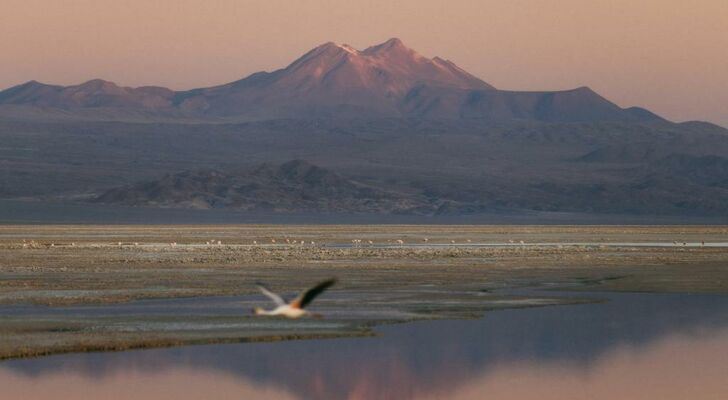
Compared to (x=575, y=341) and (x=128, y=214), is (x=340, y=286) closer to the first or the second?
(x=575, y=341)

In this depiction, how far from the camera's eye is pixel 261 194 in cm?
19138

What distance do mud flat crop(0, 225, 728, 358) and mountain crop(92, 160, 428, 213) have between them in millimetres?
106703

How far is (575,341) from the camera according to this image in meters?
30.9

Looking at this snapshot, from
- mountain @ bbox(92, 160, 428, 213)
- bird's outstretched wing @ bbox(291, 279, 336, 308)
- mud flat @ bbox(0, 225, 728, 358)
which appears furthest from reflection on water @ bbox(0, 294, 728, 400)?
mountain @ bbox(92, 160, 428, 213)

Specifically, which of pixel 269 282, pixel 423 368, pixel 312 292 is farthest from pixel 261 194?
pixel 312 292

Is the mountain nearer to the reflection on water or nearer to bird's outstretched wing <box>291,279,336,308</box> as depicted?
the reflection on water

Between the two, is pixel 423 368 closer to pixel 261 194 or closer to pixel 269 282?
pixel 269 282

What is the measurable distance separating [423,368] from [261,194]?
165 m

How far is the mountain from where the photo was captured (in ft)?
608

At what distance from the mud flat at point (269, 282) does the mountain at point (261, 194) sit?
10670 cm

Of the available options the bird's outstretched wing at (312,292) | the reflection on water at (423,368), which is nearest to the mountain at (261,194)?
the reflection on water at (423,368)

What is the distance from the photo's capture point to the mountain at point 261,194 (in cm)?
18525

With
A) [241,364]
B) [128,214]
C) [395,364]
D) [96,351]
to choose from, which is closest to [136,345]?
[96,351]

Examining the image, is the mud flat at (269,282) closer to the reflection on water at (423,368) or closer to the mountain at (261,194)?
the reflection on water at (423,368)
